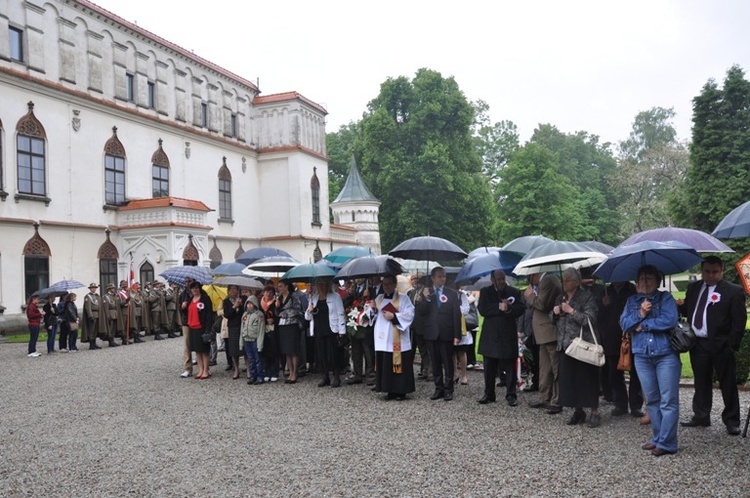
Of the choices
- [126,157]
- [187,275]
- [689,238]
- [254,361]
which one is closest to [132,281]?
[126,157]

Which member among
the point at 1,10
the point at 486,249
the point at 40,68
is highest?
the point at 1,10

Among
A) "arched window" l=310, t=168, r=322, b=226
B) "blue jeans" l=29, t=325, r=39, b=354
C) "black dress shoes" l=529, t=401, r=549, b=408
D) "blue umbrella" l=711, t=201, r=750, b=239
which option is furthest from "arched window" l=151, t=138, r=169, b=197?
"blue umbrella" l=711, t=201, r=750, b=239

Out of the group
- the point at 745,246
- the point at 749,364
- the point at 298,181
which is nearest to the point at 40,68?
the point at 298,181

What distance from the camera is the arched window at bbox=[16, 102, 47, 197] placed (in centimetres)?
2288

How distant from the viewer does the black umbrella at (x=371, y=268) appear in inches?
382

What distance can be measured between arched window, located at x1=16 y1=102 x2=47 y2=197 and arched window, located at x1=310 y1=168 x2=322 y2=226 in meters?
17.2

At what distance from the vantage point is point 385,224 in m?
46.5

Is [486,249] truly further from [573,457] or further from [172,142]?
[172,142]

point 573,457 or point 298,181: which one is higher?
point 298,181

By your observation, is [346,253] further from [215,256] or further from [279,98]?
[279,98]

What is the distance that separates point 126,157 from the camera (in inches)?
1097

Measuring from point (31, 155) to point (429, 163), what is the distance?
25.6 m

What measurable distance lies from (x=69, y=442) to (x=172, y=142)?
25.5 metres

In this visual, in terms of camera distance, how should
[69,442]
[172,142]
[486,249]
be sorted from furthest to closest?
[172,142] → [486,249] → [69,442]
